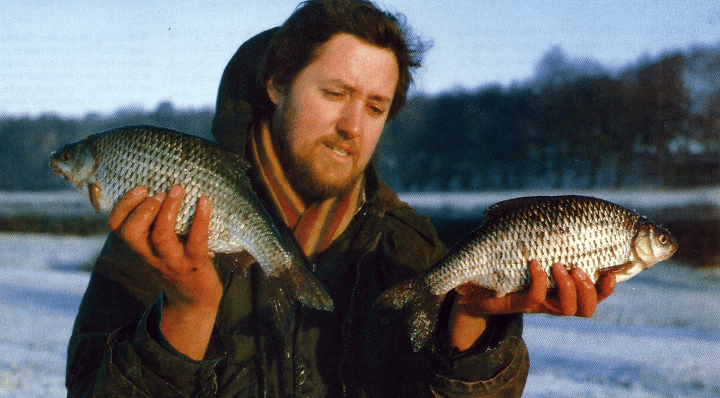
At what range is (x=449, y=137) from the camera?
28.9 m

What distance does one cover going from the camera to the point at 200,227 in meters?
1.81

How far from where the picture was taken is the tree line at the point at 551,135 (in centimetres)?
2020

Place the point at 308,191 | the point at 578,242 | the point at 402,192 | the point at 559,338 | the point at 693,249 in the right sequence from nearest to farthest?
1. the point at 578,242
2. the point at 308,191
3. the point at 559,338
4. the point at 693,249
5. the point at 402,192

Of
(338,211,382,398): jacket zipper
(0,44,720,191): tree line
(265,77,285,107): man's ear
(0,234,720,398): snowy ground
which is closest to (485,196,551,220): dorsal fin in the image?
(338,211,382,398): jacket zipper

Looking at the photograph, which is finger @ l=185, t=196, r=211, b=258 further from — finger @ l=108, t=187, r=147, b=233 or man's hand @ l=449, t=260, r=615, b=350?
man's hand @ l=449, t=260, r=615, b=350

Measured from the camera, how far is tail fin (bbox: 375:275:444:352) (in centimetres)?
207

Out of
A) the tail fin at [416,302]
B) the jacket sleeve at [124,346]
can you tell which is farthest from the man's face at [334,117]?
the jacket sleeve at [124,346]

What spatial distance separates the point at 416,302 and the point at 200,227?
0.82 metres

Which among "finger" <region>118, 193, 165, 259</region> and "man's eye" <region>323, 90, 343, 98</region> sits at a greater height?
"man's eye" <region>323, 90, 343, 98</region>

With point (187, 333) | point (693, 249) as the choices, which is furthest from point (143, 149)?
point (693, 249)

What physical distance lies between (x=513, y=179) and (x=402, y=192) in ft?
16.8

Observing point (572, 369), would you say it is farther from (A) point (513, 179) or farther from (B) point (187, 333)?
(A) point (513, 179)

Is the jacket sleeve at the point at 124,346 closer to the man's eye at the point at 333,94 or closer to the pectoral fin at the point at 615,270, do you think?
the man's eye at the point at 333,94

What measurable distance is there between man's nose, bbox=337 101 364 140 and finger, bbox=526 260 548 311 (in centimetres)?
104
